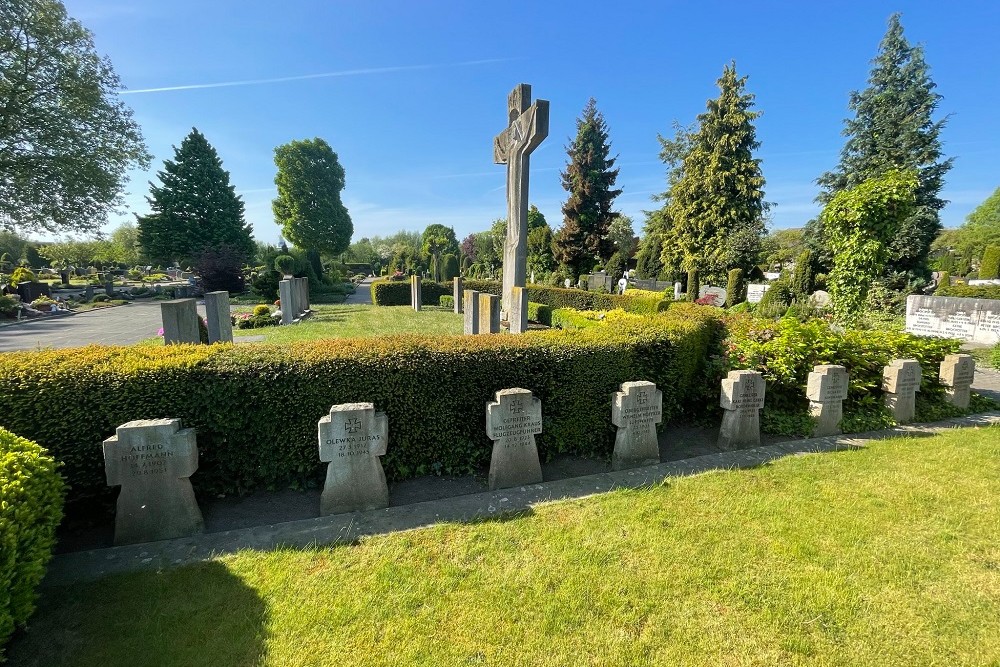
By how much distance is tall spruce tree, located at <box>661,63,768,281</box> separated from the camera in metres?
24.2

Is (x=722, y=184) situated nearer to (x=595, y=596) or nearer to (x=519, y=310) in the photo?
(x=519, y=310)

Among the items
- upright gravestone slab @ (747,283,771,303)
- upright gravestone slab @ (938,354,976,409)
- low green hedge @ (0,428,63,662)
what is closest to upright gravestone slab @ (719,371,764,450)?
upright gravestone slab @ (938,354,976,409)

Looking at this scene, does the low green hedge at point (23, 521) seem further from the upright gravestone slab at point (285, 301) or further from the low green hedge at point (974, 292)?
the low green hedge at point (974, 292)

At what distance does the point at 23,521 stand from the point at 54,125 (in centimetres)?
2803

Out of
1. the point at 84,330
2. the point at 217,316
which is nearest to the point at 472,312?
→ the point at 217,316

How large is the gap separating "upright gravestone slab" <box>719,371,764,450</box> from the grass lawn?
8057mm

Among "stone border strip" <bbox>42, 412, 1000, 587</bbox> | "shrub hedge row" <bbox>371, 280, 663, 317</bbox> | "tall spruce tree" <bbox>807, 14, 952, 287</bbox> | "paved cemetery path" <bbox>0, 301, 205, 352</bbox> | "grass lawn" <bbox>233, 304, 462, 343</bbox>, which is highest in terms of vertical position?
"tall spruce tree" <bbox>807, 14, 952, 287</bbox>

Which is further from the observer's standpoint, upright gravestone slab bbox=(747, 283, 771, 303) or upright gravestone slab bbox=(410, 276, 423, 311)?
upright gravestone slab bbox=(747, 283, 771, 303)

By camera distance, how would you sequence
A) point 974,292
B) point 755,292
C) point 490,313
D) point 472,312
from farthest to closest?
point 755,292 → point 974,292 → point 472,312 → point 490,313

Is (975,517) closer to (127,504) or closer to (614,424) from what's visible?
(614,424)

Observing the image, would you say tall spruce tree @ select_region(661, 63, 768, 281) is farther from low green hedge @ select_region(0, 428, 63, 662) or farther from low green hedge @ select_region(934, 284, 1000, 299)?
low green hedge @ select_region(0, 428, 63, 662)

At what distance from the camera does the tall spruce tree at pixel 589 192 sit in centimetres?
3034

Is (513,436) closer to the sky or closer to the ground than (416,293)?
closer to the ground

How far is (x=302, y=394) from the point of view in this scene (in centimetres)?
347
